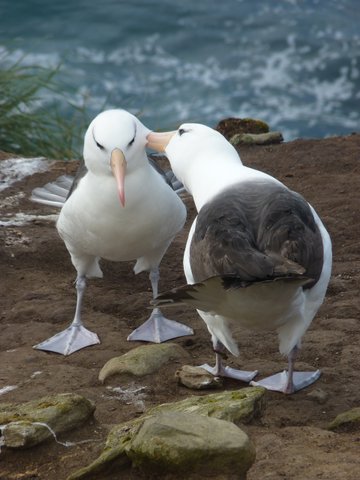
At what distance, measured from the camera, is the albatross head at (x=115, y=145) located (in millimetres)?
5418

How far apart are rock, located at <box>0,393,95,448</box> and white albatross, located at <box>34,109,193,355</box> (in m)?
1.54

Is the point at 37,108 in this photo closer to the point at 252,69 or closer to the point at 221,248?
the point at 252,69

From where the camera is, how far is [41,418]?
3.82 meters

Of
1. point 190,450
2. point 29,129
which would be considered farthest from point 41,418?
point 29,129

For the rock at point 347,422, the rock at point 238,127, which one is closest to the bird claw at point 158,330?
the rock at point 347,422

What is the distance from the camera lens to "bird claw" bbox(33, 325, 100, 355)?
5.55m

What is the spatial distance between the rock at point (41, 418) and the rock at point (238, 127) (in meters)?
5.18

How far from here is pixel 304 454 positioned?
358 centimetres

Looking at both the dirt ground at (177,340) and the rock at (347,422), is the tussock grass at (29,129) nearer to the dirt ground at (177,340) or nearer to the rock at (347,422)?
the dirt ground at (177,340)

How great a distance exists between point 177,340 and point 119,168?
1.01m

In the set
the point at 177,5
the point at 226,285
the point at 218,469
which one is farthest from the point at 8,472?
the point at 177,5

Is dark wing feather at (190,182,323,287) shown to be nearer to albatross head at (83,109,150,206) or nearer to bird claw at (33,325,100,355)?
A: albatross head at (83,109,150,206)

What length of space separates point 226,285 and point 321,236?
74 centimetres

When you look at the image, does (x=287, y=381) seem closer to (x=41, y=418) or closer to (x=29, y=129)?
(x=41, y=418)
